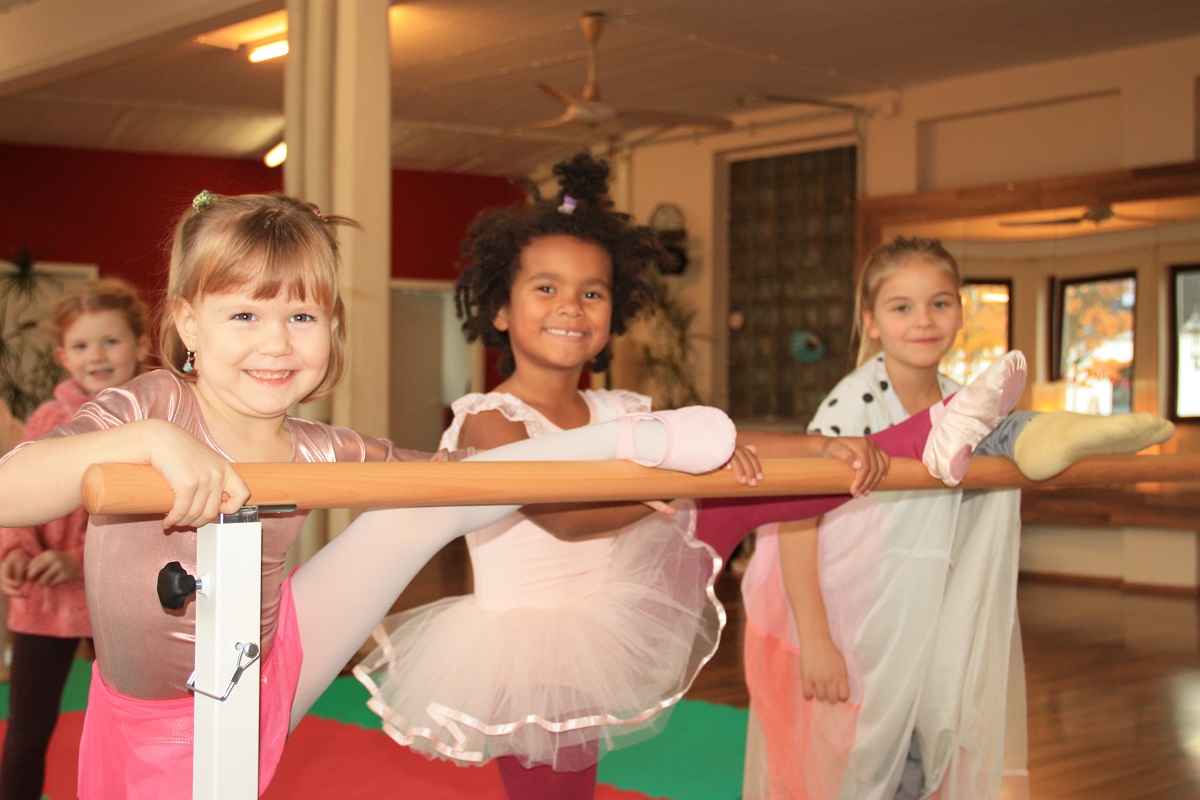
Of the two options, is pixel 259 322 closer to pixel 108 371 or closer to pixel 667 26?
pixel 108 371

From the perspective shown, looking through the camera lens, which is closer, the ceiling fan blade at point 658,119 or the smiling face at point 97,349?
the smiling face at point 97,349

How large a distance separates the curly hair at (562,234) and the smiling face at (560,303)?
27 millimetres

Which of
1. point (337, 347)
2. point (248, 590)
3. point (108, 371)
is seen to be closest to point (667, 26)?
point (108, 371)

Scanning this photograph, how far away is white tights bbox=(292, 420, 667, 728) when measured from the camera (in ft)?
4.75

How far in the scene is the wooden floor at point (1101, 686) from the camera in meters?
3.26

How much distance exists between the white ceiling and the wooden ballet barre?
153 inches

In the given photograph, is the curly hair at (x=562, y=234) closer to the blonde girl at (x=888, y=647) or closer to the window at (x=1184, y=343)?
the blonde girl at (x=888, y=647)

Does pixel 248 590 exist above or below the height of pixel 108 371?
below

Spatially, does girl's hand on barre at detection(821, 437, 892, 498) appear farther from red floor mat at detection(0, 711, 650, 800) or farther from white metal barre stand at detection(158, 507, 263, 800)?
red floor mat at detection(0, 711, 650, 800)

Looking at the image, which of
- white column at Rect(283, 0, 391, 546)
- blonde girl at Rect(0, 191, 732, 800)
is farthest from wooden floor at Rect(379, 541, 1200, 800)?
blonde girl at Rect(0, 191, 732, 800)

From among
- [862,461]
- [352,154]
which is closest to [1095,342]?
[352,154]

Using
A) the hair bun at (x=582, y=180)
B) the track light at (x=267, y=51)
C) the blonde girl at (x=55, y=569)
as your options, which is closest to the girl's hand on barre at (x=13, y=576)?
the blonde girl at (x=55, y=569)

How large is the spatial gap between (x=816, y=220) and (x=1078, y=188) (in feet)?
6.31

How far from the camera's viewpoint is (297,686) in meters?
1.49
